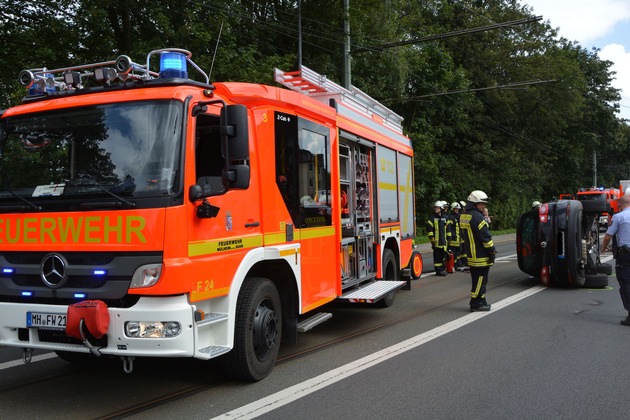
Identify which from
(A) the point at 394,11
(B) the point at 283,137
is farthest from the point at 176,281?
(A) the point at 394,11

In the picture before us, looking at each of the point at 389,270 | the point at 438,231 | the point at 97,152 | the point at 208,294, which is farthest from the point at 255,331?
the point at 438,231

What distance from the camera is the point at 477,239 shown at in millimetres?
8492

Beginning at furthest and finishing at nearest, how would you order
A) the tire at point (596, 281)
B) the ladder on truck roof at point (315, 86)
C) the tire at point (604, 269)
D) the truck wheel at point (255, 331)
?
the tire at point (604, 269) → the tire at point (596, 281) → the ladder on truck roof at point (315, 86) → the truck wheel at point (255, 331)

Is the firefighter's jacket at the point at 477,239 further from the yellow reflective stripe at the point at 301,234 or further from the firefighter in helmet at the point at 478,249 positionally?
the yellow reflective stripe at the point at 301,234

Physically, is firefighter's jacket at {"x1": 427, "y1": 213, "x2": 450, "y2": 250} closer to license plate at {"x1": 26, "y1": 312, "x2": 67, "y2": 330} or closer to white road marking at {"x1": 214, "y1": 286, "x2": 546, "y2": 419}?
white road marking at {"x1": 214, "y1": 286, "x2": 546, "y2": 419}

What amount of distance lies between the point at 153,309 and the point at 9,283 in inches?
54.1

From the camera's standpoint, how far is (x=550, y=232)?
1055cm

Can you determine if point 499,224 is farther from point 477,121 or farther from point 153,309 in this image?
point 153,309

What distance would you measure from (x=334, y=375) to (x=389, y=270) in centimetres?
399

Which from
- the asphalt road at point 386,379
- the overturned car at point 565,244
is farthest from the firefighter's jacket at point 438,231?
the asphalt road at point 386,379

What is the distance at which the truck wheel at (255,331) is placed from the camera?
486 centimetres

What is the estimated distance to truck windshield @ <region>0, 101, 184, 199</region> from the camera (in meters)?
4.25

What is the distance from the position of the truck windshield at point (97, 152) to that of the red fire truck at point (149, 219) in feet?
0.03

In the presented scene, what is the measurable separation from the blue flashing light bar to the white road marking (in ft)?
9.14
